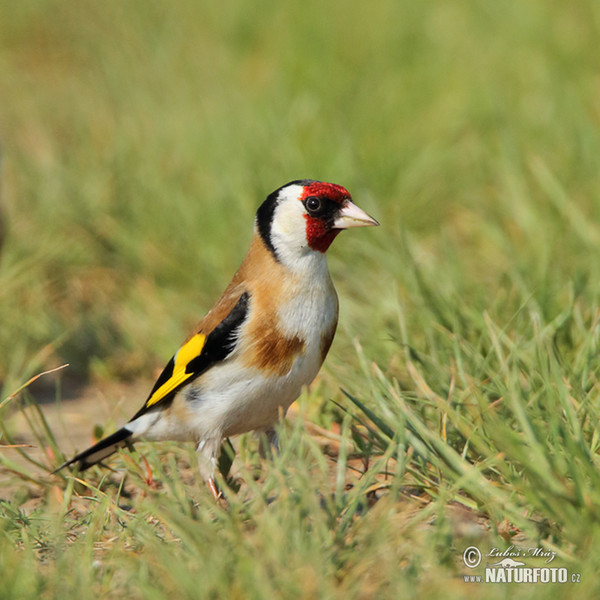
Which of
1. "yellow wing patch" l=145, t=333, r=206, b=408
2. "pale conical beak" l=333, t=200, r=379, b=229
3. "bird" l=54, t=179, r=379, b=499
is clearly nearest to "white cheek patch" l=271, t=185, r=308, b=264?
"bird" l=54, t=179, r=379, b=499

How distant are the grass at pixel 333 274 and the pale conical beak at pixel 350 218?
424mm

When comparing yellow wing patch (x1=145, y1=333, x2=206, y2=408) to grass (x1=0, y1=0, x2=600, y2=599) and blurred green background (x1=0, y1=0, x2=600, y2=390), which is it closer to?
grass (x1=0, y1=0, x2=600, y2=599)

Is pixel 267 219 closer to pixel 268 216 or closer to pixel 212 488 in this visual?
pixel 268 216

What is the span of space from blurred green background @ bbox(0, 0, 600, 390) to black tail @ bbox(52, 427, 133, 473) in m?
0.78

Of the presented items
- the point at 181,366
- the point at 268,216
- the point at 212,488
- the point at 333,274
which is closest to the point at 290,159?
the point at 333,274

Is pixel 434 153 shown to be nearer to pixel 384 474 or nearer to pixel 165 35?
pixel 165 35

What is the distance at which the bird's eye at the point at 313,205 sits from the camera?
316 cm

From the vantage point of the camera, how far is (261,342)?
2.99 m

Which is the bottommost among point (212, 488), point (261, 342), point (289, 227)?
point (212, 488)

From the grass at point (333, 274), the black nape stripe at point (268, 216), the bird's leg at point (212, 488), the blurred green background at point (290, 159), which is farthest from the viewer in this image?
the blurred green background at point (290, 159)

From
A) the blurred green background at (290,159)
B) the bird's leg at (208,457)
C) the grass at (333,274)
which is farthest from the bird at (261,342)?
the blurred green background at (290,159)

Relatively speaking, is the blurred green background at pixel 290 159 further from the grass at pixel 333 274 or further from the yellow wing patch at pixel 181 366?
the yellow wing patch at pixel 181 366

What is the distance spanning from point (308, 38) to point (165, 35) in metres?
1.19

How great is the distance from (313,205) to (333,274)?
163cm
